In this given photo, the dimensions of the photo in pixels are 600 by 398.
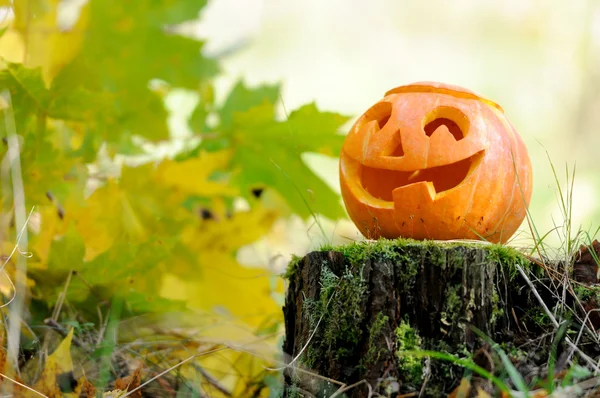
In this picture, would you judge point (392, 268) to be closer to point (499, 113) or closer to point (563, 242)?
point (563, 242)

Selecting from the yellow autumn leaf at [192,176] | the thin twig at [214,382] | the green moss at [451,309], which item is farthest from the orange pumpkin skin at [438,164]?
the yellow autumn leaf at [192,176]

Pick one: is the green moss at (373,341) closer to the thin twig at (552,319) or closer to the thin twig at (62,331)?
the thin twig at (552,319)

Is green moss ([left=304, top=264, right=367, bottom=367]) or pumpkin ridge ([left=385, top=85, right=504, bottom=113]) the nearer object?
green moss ([left=304, top=264, right=367, bottom=367])

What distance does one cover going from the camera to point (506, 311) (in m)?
1.49

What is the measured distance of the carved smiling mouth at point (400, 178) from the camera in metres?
1.92

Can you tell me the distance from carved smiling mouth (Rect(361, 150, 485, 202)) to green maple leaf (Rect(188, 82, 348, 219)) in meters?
0.36

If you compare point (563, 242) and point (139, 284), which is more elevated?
point (563, 242)

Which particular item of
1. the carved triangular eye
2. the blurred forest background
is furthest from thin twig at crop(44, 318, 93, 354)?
the carved triangular eye

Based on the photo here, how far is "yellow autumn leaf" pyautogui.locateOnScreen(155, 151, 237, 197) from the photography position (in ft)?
8.27

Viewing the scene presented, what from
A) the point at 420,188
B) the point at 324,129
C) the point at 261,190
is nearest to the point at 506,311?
the point at 420,188

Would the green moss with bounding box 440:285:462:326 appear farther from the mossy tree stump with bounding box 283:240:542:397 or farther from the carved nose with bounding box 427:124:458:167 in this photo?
the carved nose with bounding box 427:124:458:167

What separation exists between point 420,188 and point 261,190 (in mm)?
1775

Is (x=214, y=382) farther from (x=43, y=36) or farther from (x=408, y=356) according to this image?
(x=43, y=36)

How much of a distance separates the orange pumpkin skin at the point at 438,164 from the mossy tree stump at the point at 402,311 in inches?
7.4
